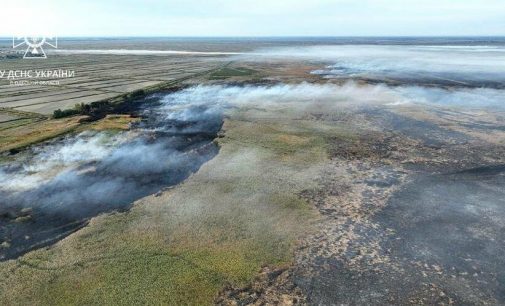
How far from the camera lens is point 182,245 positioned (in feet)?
60.2

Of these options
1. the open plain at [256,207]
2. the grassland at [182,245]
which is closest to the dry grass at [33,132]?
the open plain at [256,207]

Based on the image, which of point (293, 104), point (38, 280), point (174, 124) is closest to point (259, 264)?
point (38, 280)

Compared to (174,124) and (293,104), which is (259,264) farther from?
(293,104)

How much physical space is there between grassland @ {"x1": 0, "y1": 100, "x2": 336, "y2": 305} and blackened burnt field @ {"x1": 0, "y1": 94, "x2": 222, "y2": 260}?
145cm

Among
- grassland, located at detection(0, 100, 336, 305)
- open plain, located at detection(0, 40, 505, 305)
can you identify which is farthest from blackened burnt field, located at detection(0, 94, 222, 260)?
grassland, located at detection(0, 100, 336, 305)

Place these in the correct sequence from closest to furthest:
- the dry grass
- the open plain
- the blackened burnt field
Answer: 1. the open plain
2. the blackened burnt field
3. the dry grass

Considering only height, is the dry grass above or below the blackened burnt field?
above

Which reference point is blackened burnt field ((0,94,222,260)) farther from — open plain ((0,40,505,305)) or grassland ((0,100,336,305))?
grassland ((0,100,336,305))

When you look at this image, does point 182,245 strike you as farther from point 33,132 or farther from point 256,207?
point 33,132

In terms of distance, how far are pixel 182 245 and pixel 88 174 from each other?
1202 cm

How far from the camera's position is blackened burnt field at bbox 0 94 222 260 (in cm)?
2069

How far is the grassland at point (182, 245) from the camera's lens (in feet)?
50.7

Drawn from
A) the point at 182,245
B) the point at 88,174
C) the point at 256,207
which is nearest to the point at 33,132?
the point at 88,174

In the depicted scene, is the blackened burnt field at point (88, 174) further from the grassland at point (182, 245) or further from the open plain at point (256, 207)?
the grassland at point (182, 245)
